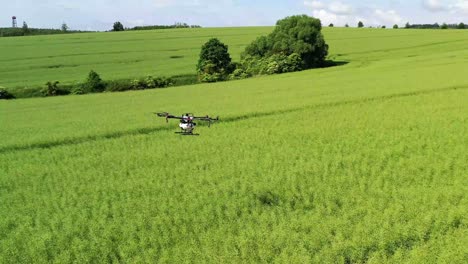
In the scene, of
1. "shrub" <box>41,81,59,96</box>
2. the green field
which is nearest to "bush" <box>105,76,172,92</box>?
"shrub" <box>41,81,59,96</box>

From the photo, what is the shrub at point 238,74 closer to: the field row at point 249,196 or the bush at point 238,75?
the bush at point 238,75

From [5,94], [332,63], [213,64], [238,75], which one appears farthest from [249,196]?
[332,63]

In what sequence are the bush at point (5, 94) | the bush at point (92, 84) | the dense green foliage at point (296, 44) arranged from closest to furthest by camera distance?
the bush at point (5, 94) → the bush at point (92, 84) → the dense green foliage at point (296, 44)

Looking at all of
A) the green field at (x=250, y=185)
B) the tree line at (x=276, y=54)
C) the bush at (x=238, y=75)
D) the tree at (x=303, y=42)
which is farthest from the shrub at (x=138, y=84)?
Result: the green field at (x=250, y=185)

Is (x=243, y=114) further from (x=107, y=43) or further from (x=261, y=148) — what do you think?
(x=107, y=43)

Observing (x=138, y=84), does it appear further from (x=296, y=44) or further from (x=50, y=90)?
(x=296, y=44)

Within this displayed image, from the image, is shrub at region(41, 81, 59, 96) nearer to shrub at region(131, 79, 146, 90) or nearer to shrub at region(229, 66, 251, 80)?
shrub at region(131, 79, 146, 90)
